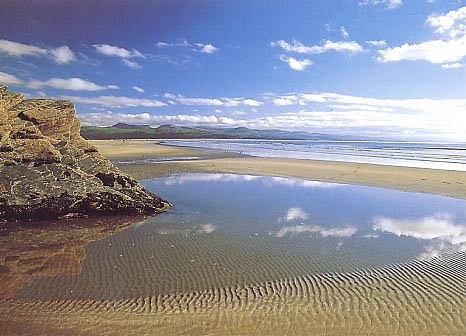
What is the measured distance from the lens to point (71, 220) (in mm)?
10547

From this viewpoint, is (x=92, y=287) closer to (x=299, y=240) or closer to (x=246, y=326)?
(x=246, y=326)

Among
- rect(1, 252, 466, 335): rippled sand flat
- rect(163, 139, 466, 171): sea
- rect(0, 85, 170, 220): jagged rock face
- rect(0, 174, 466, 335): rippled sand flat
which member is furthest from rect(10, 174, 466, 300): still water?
rect(163, 139, 466, 171): sea

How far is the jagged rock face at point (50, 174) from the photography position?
1020 cm

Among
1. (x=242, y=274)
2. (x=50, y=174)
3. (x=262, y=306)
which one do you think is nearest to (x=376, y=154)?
(x=50, y=174)

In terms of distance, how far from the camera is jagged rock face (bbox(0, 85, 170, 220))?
402 inches

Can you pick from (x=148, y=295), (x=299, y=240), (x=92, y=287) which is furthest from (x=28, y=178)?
(x=299, y=240)

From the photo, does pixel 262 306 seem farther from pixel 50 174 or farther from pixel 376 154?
pixel 376 154

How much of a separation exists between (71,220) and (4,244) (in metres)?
2.30

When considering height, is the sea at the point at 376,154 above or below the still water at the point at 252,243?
above

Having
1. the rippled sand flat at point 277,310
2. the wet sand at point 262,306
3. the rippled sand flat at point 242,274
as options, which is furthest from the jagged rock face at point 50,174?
the rippled sand flat at point 277,310

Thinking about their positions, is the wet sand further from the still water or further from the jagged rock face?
the jagged rock face

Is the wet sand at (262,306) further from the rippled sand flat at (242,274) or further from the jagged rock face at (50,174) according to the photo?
the jagged rock face at (50,174)

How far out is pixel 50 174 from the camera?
35.3 ft

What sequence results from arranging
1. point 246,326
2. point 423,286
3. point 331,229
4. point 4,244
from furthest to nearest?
1. point 331,229
2. point 4,244
3. point 423,286
4. point 246,326
